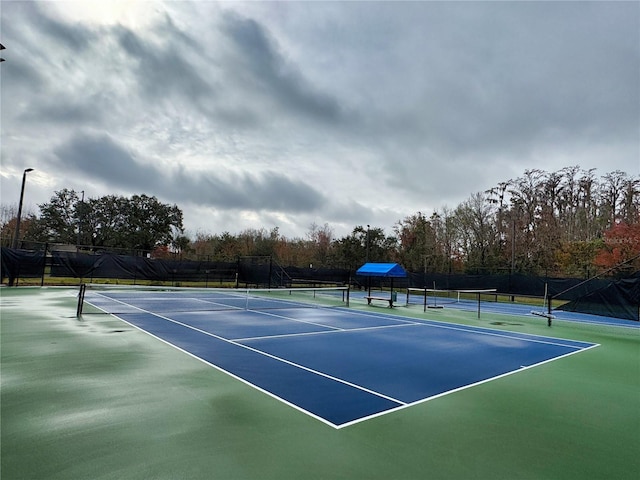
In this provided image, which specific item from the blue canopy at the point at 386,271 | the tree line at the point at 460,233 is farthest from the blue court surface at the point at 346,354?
the tree line at the point at 460,233

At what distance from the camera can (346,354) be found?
22.4ft

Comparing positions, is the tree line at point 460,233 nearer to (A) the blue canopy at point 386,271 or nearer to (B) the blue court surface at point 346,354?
(A) the blue canopy at point 386,271

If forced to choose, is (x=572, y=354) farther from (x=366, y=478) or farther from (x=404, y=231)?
(x=404, y=231)

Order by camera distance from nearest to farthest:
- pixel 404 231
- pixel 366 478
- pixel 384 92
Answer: pixel 366 478, pixel 384 92, pixel 404 231

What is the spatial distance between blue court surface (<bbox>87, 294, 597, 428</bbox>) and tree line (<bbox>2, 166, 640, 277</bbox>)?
15306 millimetres

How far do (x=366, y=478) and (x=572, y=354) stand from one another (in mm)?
6936

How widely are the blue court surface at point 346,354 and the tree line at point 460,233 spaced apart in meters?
15.3

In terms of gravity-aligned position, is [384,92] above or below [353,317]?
above

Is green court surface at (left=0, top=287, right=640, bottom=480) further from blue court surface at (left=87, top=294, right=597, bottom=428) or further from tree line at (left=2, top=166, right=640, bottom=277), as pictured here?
tree line at (left=2, top=166, right=640, bottom=277)

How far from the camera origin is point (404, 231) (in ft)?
132

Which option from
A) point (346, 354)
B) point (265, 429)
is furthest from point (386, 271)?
point (265, 429)

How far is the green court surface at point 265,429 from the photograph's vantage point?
2.73m

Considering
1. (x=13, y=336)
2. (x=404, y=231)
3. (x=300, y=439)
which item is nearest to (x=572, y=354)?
(x=300, y=439)

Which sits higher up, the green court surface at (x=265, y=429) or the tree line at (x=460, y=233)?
the tree line at (x=460, y=233)
